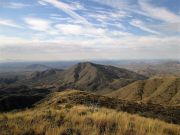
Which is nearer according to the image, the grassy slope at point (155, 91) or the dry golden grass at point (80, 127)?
the dry golden grass at point (80, 127)

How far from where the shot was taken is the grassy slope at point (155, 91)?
10501 cm

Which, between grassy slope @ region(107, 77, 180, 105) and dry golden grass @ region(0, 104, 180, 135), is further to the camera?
grassy slope @ region(107, 77, 180, 105)

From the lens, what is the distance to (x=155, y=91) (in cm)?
12175

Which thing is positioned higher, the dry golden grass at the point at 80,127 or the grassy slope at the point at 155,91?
the dry golden grass at the point at 80,127

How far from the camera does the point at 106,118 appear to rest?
1078cm

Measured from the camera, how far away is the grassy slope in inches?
4134

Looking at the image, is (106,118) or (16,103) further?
(16,103)

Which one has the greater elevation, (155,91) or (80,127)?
(80,127)

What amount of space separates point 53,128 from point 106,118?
9.50 feet

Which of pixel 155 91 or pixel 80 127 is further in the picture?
pixel 155 91

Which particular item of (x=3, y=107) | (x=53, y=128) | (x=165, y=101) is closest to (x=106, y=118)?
(x=53, y=128)

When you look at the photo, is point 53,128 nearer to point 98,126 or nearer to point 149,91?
point 98,126

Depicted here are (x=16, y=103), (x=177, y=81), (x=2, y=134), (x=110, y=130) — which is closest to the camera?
(x=2, y=134)

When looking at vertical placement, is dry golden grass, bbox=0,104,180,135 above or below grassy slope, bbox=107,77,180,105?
above
